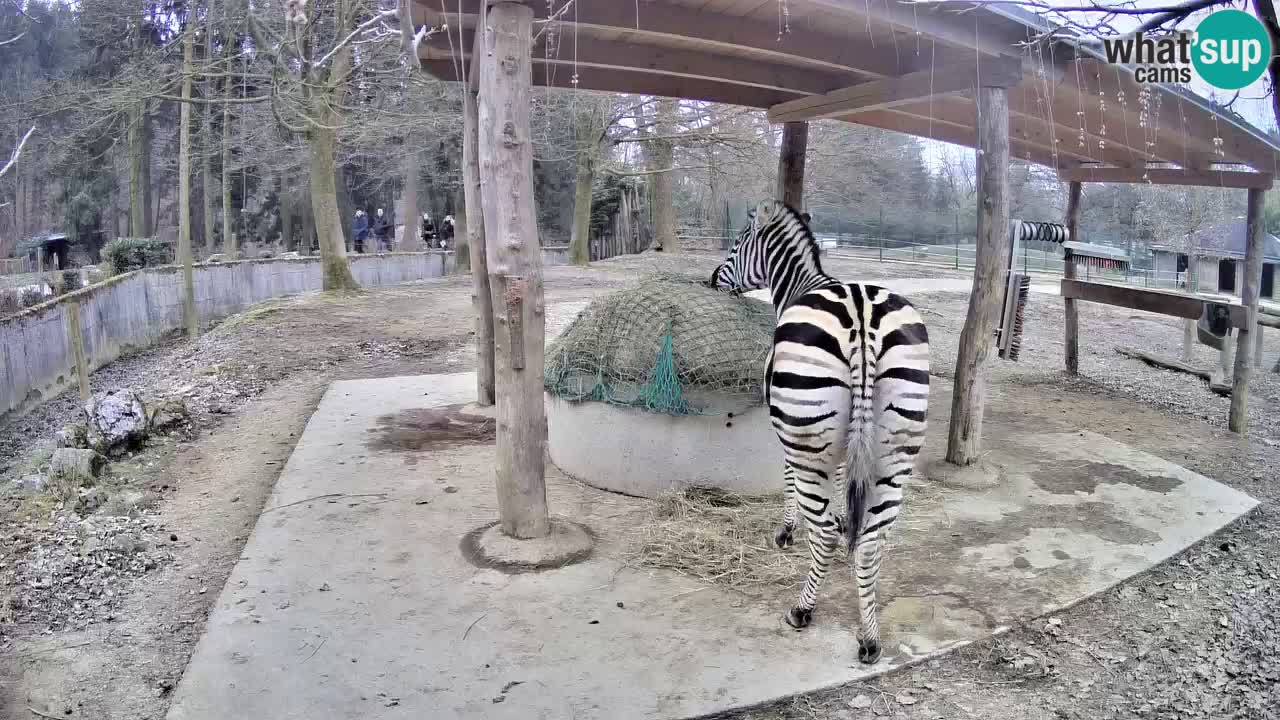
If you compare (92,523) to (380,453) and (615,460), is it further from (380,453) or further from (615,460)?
(615,460)

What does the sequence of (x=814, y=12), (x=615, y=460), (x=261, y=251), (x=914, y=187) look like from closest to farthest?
(x=814, y=12), (x=615, y=460), (x=914, y=187), (x=261, y=251)

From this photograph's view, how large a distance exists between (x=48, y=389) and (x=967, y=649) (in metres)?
10.8

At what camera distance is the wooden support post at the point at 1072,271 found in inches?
396

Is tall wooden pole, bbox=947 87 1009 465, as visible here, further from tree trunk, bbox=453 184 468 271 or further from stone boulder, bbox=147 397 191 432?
tree trunk, bbox=453 184 468 271

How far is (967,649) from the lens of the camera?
3.66 meters

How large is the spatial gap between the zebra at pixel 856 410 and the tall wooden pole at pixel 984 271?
2608 millimetres

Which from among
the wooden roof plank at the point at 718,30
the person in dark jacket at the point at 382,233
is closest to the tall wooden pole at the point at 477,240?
the wooden roof plank at the point at 718,30

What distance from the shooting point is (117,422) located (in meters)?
6.83

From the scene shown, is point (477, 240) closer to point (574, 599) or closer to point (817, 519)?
point (574, 599)

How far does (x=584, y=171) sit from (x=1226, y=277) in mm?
13709

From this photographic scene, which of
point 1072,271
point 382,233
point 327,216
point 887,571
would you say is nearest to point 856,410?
point 887,571

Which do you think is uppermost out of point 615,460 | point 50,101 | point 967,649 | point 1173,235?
point 50,101

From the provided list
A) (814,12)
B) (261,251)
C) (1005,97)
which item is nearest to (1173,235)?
(1005,97)

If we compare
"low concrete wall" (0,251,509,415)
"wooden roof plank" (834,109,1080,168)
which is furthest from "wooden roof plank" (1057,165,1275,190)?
"low concrete wall" (0,251,509,415)
